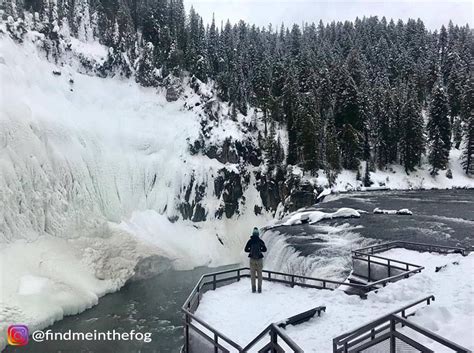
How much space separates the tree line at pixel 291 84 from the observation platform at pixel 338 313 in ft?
107

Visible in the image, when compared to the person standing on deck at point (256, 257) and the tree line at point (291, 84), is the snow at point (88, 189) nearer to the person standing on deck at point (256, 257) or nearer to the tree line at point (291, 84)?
the tree line at point (291, 84)

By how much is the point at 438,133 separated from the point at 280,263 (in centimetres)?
4522

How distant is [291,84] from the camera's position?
2122 inches

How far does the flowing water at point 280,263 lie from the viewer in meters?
17.2

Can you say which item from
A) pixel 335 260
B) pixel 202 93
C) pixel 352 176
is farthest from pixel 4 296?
pixel 352 176

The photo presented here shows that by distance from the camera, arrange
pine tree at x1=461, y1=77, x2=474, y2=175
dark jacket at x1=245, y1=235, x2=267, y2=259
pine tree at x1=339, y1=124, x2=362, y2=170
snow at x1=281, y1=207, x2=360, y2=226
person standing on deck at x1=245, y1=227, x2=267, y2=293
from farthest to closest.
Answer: pine tree at x1=461, y1=77, x2=474, y2=175, pine tree at x1=339, y1=124, x2=362, y2=170, snow at x1=281, y1=207, x2=360, y2=226, dark jacket at x1=245, y1=235, x2=267, y2=259, person standing on deck at x1=245, y1=227, x2=267, y2=293

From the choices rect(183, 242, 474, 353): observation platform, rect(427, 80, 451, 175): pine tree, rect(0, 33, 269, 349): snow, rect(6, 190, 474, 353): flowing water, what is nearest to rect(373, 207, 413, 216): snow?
rect(6, 190, 474, 353): flowing water

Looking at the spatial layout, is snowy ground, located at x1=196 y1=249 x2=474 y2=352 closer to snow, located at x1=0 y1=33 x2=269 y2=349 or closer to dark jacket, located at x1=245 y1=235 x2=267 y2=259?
dark jacket, located at x1=245 y1=235 x2=267 y2=259

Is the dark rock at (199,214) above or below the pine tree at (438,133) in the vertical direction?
below

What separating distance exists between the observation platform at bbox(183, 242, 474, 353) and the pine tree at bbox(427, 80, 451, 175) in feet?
148

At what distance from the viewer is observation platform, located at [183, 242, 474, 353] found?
21.2ft

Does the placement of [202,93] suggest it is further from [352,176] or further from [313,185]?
[352,176]

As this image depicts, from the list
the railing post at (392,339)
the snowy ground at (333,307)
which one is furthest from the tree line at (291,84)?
the railing post at (392,339)

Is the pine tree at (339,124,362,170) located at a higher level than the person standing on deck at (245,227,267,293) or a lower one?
higher
